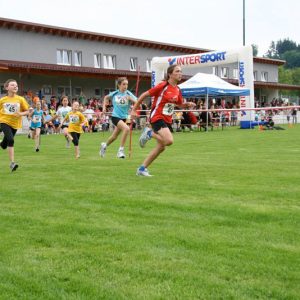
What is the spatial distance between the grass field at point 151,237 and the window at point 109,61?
39.3m

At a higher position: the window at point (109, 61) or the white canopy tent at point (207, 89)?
the window at point (109, 61)

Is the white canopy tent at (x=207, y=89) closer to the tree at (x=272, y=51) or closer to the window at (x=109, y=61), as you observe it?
the window at (x=109, y=61)

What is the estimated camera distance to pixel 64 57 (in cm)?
4416

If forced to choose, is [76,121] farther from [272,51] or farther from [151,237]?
[272,51]

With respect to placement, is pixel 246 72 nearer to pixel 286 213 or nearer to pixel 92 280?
pixel 286 213

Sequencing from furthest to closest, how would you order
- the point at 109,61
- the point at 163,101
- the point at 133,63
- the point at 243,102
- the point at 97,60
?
the point at 133,63
the point at 109,61
the point at 97,60
the point at 243,102
the point at 163,101

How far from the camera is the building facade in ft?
127

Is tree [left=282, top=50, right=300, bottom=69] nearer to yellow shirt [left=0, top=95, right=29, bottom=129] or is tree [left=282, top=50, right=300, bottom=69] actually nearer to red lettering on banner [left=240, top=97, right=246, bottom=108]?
red lettering on banner [left=240, top=97, right=246, bottom=108]

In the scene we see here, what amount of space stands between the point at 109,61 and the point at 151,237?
145 feet

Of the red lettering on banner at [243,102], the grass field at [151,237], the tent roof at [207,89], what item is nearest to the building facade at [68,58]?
the tent roof at [207,89]

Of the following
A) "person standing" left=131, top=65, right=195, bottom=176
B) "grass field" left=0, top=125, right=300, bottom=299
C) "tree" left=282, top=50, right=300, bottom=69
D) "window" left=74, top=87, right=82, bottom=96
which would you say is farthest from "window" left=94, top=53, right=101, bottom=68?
"tree" left=282, top=50, right=300, bottom=69

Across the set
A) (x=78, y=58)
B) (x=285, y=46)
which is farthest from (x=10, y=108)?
(x=285, y=46)

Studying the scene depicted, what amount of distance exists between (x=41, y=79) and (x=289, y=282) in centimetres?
3843

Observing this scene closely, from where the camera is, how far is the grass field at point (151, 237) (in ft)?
12.2
